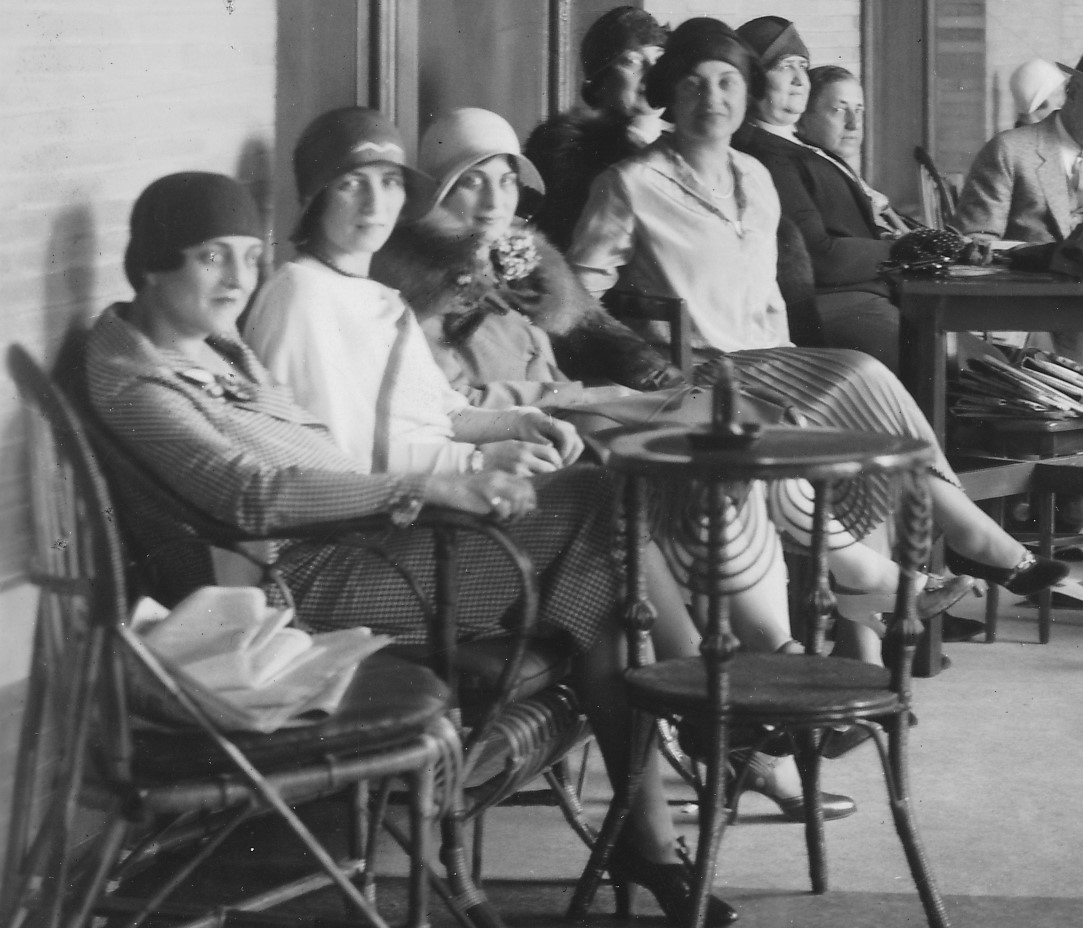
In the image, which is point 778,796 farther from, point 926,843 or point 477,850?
point 477,850

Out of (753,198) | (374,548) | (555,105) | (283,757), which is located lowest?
(283,757)

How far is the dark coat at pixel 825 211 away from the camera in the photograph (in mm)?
5578

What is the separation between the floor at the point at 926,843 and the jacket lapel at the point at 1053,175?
2.82 metres

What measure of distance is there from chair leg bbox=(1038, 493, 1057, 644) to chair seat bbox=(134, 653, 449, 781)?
301 centimetres

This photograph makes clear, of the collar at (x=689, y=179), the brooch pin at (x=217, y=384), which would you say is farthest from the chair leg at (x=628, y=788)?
the collar at (x=689, y=179)

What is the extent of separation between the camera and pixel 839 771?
3.92 metres

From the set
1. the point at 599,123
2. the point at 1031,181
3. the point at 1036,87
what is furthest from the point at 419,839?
the point at 1036,87

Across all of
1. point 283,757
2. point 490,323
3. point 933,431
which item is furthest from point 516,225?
point 283,757

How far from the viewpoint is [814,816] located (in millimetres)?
3154

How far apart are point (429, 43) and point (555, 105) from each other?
5.21ft

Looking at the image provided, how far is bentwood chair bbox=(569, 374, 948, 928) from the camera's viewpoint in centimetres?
263

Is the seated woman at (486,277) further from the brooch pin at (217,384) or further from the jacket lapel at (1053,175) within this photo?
the jacket lapel at (1053,175)

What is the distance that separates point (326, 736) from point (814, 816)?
117 centimetres

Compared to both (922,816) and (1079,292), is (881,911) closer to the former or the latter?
(922,816)
